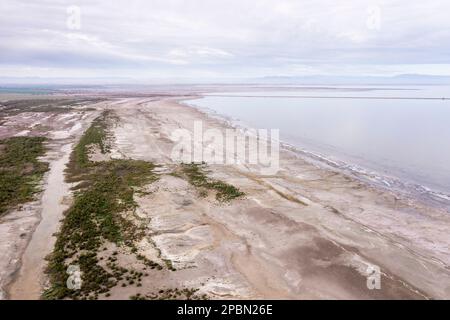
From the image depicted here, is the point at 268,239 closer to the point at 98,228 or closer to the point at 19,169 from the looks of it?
the point at 98,228

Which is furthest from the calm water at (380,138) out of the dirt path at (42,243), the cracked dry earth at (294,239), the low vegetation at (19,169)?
the low vegetation at (19,169)

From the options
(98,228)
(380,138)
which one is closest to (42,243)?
(98,228)

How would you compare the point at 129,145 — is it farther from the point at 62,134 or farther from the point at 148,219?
the point at 148,219

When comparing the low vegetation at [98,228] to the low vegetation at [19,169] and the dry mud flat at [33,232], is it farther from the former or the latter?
the low vegetation at [19,169]

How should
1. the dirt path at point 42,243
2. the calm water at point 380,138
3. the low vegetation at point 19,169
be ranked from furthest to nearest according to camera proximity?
the calm water at point 380,138, the low vegetation at point 19,169, the dirt path at point 42,243

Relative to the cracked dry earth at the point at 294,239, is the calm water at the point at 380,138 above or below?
above

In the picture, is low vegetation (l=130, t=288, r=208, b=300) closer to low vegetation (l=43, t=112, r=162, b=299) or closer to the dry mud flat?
low vegetation (l=43, t=112, r=162, b=299)
